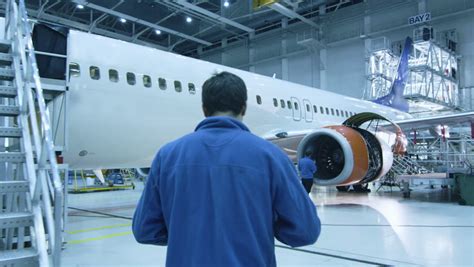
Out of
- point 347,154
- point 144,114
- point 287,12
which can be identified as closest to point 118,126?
point 144,114

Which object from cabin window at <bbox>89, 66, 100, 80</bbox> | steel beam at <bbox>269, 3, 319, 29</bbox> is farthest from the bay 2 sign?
cabin window at <bbox>89, 66, 100, 80</bbox>

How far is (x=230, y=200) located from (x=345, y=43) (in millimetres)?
21713

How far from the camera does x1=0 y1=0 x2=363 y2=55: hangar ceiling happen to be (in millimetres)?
19812

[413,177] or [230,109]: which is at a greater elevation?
[230,109]

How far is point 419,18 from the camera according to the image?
18.3 meters

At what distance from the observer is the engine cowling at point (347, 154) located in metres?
7.06

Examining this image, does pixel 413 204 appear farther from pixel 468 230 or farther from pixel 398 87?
pixel 398 87

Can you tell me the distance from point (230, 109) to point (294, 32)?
76.2 feet

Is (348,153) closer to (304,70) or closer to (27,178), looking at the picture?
(27,178)

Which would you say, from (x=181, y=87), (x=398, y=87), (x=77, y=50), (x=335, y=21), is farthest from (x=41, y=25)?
(x=335, y=21)

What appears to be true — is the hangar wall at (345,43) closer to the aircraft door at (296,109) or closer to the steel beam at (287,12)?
the steel beam at (287,12)

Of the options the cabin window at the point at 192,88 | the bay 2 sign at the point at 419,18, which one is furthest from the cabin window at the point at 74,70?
the bay 2 sign at the point at 419,18

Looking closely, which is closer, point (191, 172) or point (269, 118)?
point (191, 172)

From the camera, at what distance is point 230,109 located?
4.76ft
